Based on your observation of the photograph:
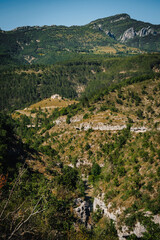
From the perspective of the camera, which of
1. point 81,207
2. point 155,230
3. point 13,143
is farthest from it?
point 13,143

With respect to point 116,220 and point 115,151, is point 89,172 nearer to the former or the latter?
point 115,151

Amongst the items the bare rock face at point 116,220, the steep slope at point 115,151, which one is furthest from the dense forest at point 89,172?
the bare rock face at point 116,220

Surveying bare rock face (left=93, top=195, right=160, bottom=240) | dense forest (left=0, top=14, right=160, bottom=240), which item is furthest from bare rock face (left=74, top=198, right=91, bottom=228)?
bare rock face (left=93, top=195, right=160, bottom=240)

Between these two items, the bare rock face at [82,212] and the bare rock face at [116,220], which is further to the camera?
the bare rock face at [82,212]

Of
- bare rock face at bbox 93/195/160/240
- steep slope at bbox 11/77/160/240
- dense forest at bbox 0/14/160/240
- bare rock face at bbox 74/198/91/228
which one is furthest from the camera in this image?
steep slope at bbox 11/77/160/240

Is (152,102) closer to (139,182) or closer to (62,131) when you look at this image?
(62,131)

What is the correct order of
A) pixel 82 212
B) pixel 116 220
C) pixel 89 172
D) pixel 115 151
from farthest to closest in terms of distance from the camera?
pixel 89 172
pixel 115 151
pixel 116 220
pixel 82 212

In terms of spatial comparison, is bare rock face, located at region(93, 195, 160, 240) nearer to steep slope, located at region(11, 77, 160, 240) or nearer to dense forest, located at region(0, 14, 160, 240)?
steep slope, located at region(11, 77, 160, 240)

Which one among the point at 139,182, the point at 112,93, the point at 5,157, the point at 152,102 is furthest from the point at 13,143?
the point at 152,102

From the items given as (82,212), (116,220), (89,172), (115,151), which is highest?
(115,151)

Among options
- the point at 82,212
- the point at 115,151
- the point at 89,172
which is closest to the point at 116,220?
the point at 82,212

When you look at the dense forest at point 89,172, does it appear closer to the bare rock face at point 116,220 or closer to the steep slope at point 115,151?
the steep slope at point 115,151
